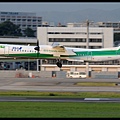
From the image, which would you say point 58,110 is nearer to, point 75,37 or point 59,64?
point 59,64

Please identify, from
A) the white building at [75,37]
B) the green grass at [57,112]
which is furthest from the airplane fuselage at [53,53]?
the green grass at [57,112]

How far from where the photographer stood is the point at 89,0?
4.41 meters

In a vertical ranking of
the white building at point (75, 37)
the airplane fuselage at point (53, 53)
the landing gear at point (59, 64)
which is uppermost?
the white building at point (75, 37)

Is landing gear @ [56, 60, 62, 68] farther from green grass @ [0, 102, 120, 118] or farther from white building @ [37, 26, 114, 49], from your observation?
white building @ [37, 26, 114, 49]

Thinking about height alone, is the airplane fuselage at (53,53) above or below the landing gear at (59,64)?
above

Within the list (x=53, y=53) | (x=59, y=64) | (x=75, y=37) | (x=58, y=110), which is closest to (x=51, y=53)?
(x=53, y=53)


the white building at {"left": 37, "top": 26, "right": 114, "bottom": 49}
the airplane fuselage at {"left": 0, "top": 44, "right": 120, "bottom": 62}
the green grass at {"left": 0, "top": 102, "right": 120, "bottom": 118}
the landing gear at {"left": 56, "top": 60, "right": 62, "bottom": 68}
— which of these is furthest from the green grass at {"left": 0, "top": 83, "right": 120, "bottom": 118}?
the white building at {"left": 37, "top": 26, "right": 114, "bottom": 49}

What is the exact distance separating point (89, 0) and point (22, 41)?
382 ft

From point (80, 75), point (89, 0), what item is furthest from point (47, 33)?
point (89, 0)

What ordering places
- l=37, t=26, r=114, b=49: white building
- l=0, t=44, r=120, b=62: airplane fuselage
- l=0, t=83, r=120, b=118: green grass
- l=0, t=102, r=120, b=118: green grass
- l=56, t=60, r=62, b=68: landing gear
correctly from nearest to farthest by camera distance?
1. l=0, t=102, r=120, b=118: green grass
2. l=0, t=83, r=120, b=118: green grass
3. l=0, t=44, r=120, b=62: airplane fuselage
4. l=56, t=60, r=62, b=68: landing gear
5. l=37, t=26, r=114, b=49: white building

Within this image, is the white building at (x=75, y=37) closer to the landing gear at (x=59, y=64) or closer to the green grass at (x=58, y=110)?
the landing gear at (x=59, y=64)

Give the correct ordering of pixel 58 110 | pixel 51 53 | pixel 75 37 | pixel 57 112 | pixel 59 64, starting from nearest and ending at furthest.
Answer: pixel 57 112
pixel 58 110
pixel 59 64
pixel 51 53
pixel 75 37

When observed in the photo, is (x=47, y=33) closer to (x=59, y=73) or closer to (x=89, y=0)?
(x=59, y=73)

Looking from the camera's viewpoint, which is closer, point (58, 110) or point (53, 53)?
point (58, 110)
